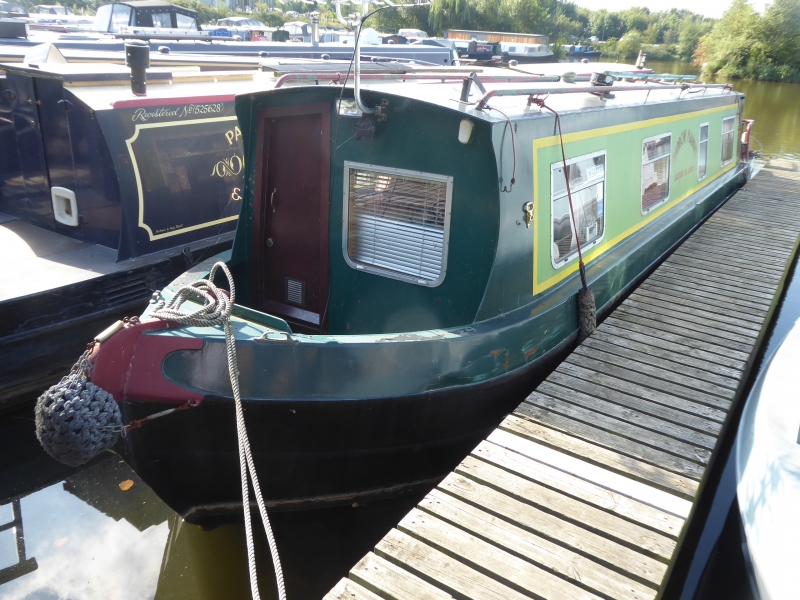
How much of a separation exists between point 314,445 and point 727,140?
7.81m

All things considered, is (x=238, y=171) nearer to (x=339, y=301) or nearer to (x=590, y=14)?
(x=339, y=301)

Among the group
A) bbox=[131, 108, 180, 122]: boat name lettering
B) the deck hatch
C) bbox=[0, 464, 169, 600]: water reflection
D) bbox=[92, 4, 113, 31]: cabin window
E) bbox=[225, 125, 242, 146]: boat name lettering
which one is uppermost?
bbox=[92, 4, 113, 31]: cabin window

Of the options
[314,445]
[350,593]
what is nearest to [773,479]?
[350,593]

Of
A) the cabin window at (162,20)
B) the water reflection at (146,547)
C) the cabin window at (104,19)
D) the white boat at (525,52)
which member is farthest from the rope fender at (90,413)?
the white boat at (525,52)

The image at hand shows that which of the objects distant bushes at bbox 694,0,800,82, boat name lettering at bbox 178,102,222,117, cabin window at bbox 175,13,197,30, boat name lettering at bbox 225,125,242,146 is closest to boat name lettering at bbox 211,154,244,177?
boat name lettering at bbox 225,125,242,146

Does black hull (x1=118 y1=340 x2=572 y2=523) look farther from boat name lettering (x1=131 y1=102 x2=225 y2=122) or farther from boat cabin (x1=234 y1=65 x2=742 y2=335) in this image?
boat name lettering (x1=131 y1=102 x2=225 y2=122)

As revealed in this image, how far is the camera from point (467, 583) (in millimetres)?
2375

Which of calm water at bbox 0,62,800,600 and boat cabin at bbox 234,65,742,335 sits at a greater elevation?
boat cabin at bbox 234,65,742,335

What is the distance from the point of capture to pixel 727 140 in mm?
8680

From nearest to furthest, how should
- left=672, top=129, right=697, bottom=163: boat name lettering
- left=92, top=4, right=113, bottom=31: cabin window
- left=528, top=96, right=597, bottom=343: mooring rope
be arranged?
left=528, top=96, right=597, bottom=343: mooring rope, left=672, top=129, right=697, bottom=163: boat name lettering, left=92, top=4, right=113, bottom=31: cabin window

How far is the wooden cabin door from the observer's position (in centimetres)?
390

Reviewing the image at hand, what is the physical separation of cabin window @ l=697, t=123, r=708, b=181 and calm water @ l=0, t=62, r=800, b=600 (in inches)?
168

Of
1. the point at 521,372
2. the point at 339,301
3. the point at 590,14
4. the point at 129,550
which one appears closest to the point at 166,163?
the point at 339,301

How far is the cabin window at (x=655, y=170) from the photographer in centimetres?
553
